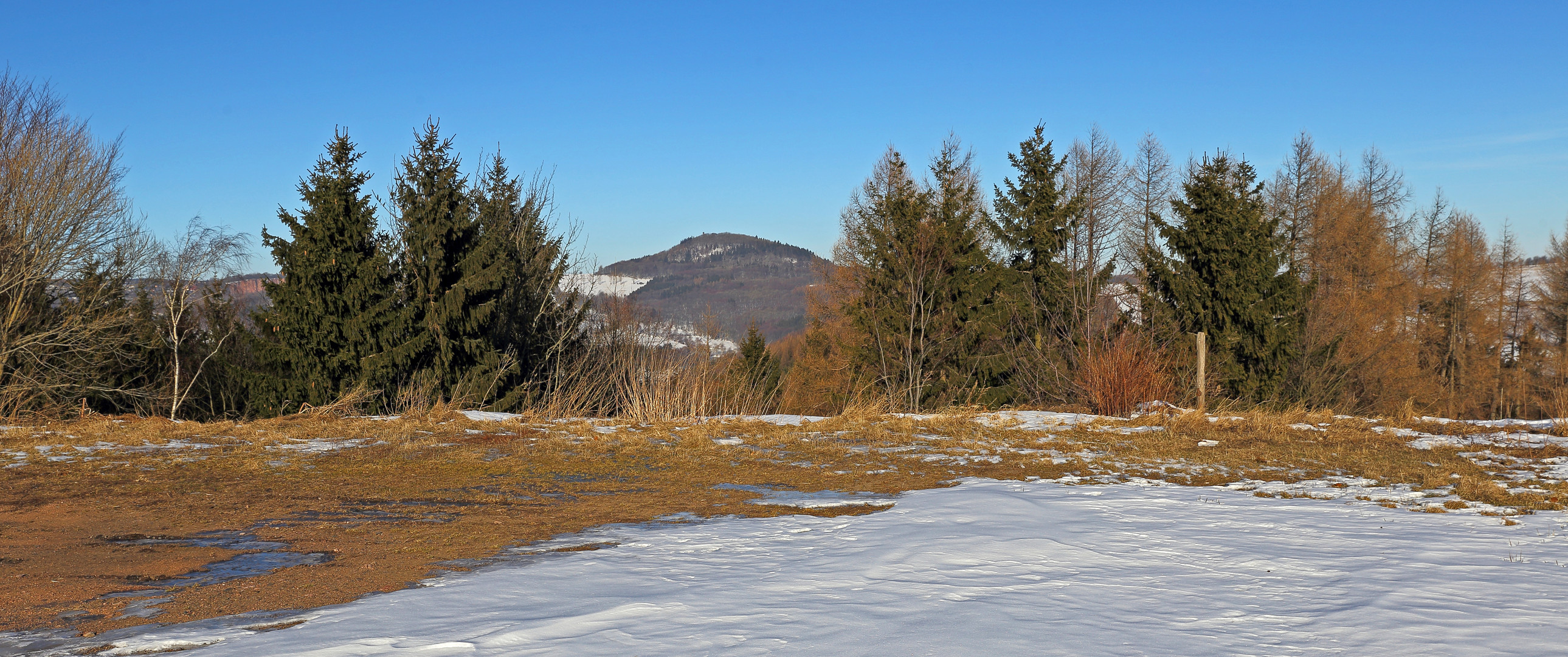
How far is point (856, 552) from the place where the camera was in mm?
4656

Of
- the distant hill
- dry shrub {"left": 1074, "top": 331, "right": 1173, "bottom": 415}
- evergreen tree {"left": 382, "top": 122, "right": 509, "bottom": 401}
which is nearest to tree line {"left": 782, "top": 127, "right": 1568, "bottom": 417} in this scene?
dry shrub {"left": 1074, "top": 331, "right": 1173, "bottom": 415}

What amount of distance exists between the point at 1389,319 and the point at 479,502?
34.6 meters

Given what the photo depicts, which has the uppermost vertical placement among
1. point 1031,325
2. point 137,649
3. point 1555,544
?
point 1031,325

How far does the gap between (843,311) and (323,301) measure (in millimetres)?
13323

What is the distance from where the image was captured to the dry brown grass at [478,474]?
4.48m

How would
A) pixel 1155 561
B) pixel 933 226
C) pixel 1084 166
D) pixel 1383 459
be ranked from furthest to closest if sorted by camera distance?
pixel 1084 166, pixel 933 226, pixel 1383 459, pixel 1155 561

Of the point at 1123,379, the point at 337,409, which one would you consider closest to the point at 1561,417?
the point at 1123,379

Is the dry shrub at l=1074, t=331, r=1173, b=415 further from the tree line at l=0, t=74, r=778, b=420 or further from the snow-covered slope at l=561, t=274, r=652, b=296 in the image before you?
the snow-covered slope at l=561, t=274, r=652, b=296

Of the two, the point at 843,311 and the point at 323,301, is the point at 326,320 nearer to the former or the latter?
the point at 323,301

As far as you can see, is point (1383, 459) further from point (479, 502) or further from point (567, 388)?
point (567, 388)

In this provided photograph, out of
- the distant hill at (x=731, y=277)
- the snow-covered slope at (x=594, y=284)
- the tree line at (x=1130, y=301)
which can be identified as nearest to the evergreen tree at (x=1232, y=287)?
the tree line at (x=1130, y=301)

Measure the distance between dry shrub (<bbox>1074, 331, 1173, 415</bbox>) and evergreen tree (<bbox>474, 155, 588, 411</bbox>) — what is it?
10927 mm

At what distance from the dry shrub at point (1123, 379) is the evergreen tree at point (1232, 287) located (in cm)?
1100

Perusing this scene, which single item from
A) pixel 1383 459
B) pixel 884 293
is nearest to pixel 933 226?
pixel 884 293
